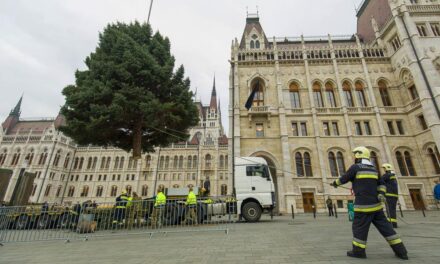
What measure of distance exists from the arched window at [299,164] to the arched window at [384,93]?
41.3ft

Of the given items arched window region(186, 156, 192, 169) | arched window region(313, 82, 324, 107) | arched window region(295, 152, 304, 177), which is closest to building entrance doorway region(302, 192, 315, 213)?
arched window region(295, 152, 304, 177)

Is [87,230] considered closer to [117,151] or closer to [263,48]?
[263,48]

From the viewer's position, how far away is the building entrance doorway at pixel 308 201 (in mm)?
19812

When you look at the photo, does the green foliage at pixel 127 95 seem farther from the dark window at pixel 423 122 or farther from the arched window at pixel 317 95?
the dark window at pixel 423 122

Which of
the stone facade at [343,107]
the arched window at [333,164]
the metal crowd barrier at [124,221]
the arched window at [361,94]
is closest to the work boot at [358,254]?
the metal crowd barrier at [124,221]

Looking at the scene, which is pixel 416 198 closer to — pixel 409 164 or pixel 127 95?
pixel 409 164

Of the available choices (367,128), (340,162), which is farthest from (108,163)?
(367,128)

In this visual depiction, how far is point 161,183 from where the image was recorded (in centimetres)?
5231

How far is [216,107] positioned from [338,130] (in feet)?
177

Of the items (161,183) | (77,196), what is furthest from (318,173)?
(77,196)

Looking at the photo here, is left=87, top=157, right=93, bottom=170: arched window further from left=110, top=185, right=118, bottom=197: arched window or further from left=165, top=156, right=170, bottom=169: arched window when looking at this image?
left=165, top=156, right=170, bottom=169: arched window

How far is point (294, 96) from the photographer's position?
24844 millimetres

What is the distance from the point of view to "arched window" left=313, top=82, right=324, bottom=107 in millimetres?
24375

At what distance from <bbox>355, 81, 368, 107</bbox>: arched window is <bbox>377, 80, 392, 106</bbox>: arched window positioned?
201 centimetres
